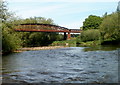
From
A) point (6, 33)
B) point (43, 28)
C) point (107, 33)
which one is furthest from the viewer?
point (43, 28)

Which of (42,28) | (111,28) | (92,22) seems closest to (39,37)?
(42,28)

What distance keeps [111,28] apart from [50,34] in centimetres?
3488

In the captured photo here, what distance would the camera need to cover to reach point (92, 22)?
91.1 meters

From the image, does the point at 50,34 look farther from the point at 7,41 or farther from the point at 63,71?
the point at 63,71

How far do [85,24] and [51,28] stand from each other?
19.0 m

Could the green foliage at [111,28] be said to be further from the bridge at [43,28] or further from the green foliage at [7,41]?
the green foliage at [7,41]

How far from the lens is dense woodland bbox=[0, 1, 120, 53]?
32.7 meters

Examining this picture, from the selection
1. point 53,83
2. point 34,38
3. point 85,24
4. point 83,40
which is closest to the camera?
point 53,83

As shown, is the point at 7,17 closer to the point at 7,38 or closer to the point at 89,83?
the point at 7,38

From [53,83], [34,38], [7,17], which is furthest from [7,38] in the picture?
[34,38]

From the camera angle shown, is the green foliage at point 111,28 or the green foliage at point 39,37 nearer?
the green foliage at point 111,28

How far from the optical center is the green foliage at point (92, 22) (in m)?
90.6

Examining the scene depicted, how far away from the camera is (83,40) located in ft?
227

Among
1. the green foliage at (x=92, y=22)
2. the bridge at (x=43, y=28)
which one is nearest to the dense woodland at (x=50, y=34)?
the green foliage at (x=92, y=22)
